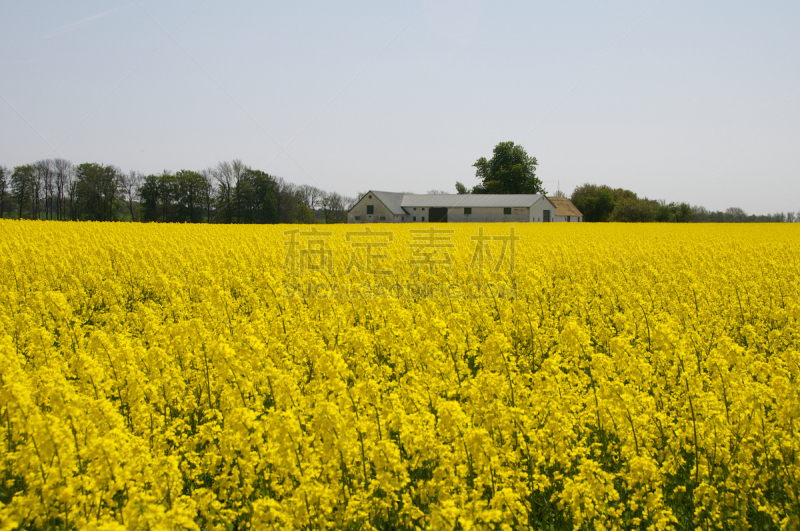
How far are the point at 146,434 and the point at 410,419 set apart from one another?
2.31 meters

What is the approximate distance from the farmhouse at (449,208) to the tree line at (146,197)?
11.1 m

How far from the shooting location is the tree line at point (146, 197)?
64062mm

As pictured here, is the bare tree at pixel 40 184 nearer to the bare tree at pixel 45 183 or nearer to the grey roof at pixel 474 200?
the bare tree at pixel 45 183

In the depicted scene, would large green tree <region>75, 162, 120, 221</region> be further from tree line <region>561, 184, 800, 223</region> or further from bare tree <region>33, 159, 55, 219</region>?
tree line <region>561, 184, 800, 223</region>

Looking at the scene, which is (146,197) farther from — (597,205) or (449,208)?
(597,205)

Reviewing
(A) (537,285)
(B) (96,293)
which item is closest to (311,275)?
(B) (96,293)

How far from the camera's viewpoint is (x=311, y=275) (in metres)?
12.0

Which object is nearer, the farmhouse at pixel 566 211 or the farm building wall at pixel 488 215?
the farm building wall at pixel 488 215

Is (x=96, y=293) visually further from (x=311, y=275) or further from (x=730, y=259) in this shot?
(x=730, y=259)

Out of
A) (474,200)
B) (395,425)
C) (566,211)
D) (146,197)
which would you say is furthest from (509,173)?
(395,425)

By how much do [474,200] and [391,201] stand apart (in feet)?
42.9

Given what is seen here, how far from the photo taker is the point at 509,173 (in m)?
87.0

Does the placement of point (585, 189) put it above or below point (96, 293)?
above

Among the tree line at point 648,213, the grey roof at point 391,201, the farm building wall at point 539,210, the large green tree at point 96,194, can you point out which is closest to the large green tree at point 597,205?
the tree line at point 648,213
